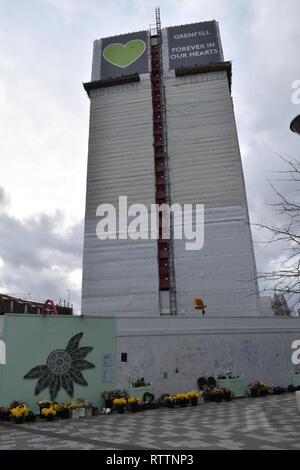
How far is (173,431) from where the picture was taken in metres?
12.0

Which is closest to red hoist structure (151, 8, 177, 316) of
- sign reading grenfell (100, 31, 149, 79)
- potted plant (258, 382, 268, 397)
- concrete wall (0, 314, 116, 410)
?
sign reading grenfell (100, 31, 149, 79)

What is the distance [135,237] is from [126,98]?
17.9 meters

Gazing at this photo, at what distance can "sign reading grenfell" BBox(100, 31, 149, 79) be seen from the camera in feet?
153

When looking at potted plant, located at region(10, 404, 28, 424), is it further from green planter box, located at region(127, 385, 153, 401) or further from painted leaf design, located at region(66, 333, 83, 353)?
green planter box, located at region(127, 385, 153, 401)

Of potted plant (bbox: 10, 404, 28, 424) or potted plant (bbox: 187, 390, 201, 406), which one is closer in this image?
potted plant (bbox: 10, 404, 28, 424)

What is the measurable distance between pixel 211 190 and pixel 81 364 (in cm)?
2624

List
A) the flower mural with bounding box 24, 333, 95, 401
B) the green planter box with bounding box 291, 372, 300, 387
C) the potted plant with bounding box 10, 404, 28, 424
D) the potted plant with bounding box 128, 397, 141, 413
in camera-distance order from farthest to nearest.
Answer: the green planter box with bounding box 291, 372, 300, 387 < the potted plant with bounding box 128, 397, 141, 413 < the flower mural with bounding box 24, 333, 95, 401 < the potted plant with bounding box 10, 404, 28, 424

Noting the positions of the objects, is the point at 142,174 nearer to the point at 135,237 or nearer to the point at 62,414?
the point at 135,237

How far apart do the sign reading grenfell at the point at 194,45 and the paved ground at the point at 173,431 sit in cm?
4077

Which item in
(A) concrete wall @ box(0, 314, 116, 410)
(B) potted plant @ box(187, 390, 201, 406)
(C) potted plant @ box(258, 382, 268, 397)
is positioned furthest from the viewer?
(C) potted plant @ box(258, 382, 268, 397)

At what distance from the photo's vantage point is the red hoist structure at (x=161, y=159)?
38.2m

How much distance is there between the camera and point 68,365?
17281 millimetres

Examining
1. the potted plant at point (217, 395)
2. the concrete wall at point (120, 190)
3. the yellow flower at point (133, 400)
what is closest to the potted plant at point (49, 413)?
the yellow flower at point (133, 400)
